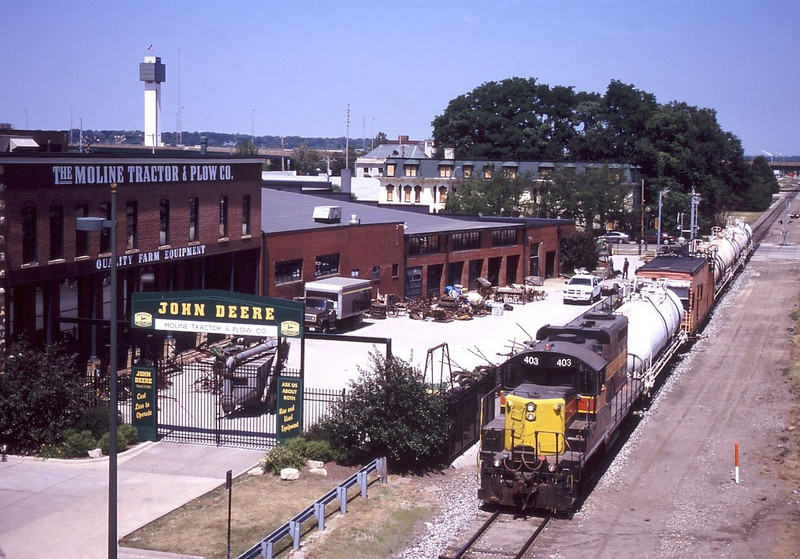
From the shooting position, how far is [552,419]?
66.0ft

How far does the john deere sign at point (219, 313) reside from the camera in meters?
25.2

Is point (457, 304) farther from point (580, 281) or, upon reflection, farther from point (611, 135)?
point (611, 135)

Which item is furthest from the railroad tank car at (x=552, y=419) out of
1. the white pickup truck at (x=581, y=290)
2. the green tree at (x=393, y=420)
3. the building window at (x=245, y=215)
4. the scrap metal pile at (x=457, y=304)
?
the white pickup truck at (x=581, y=290)

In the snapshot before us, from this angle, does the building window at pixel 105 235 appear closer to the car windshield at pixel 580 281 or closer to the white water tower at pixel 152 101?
the car windshield at pixel 580 281

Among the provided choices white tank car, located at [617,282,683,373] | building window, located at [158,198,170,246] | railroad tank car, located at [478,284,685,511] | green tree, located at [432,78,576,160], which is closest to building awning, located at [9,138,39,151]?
building window, located at [158,198,170,246]

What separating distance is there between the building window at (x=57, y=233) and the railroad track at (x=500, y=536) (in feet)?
62.2

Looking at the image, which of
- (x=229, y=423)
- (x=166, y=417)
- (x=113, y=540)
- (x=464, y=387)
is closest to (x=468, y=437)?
(x=464, y=387)

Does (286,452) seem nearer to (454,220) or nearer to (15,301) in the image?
(15,301)

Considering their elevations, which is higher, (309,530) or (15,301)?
(15,301)

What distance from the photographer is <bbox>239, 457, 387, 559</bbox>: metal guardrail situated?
1714cm

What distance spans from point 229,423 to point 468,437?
753 cm

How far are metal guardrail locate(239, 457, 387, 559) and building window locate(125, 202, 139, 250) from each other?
16.8 meters

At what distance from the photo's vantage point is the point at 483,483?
20375 mm

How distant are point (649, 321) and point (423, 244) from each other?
2761 cm
